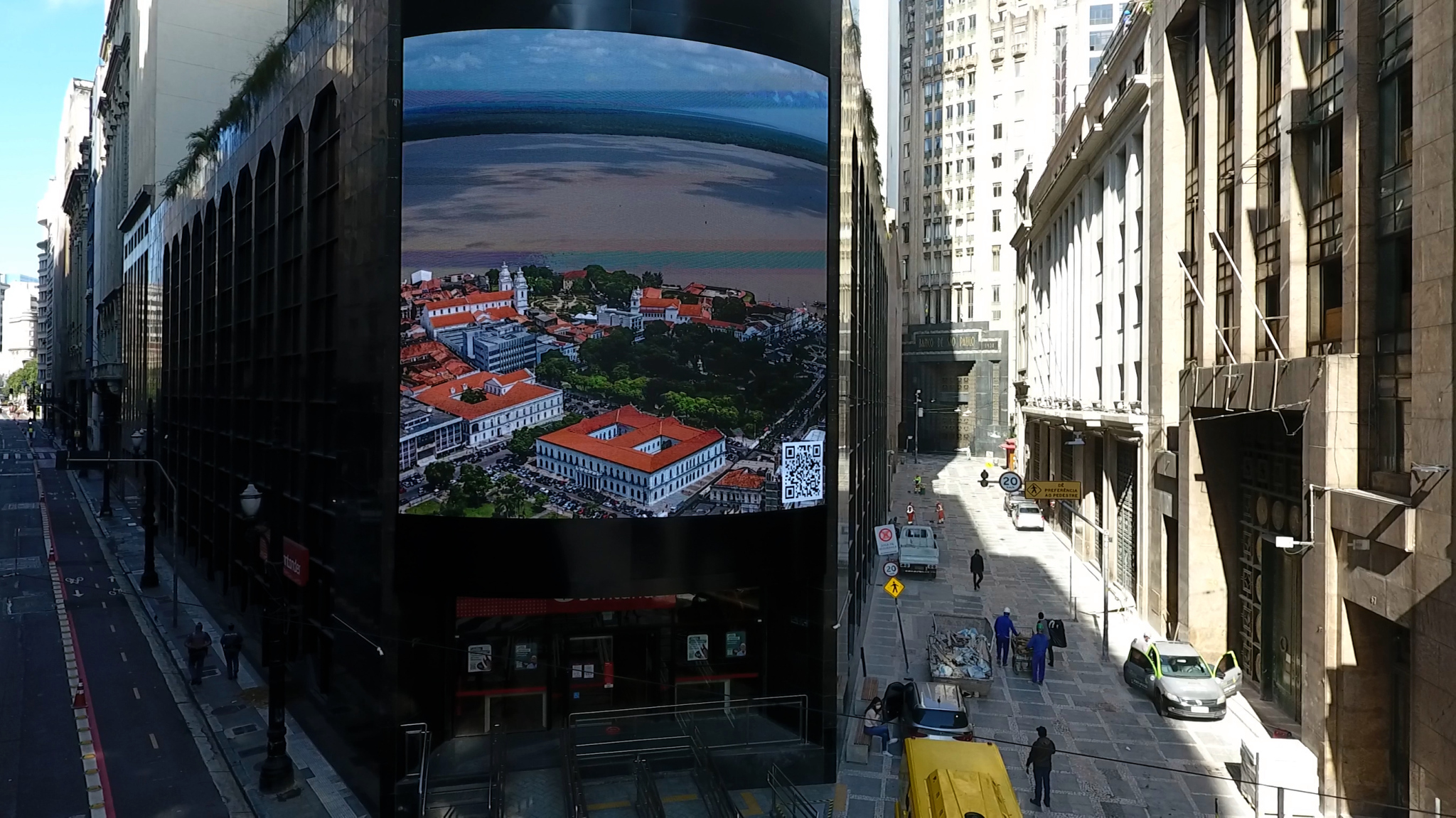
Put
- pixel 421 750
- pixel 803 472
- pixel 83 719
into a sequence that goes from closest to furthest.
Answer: pixel 421 750 → pixel 803 472 → pixel 83 719

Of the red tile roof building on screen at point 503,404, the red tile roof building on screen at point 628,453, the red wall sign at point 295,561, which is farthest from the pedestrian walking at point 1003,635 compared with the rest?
the red wall sign at point 295,561

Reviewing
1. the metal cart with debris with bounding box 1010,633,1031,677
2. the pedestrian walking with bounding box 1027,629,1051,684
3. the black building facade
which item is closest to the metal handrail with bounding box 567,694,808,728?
the black building facade

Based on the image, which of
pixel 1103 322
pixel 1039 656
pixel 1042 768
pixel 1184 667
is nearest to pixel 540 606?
pixel 1042 768

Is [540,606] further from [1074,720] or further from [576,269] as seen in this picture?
[1074,720]

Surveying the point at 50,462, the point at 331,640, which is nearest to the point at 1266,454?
the point at 331,640

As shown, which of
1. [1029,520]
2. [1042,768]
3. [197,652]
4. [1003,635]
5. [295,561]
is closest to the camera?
[1042,768]

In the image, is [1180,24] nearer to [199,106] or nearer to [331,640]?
[331,640]

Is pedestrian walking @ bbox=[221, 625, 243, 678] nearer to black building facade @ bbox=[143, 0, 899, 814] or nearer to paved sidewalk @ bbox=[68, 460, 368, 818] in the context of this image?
paved sidewalk @ bbox=[68, 460, 368, 818]

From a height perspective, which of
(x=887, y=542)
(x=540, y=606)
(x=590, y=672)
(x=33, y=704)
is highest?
(x=887, y=542)
